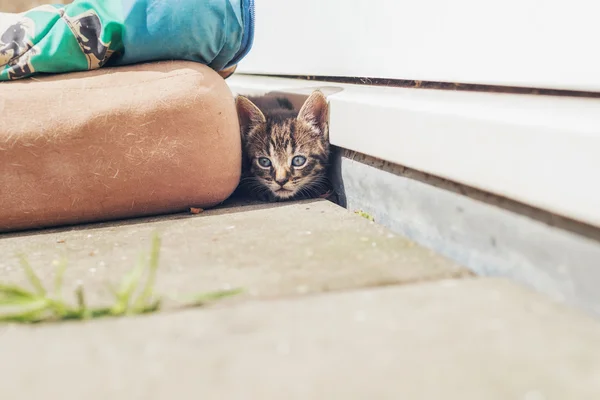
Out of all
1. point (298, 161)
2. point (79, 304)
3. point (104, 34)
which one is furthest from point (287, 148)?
point (79, 304)

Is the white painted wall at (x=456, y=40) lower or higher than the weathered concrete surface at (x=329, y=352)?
higher

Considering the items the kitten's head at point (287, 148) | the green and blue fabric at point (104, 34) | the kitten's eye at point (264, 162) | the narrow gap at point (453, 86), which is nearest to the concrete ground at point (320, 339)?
the narrow gap at point (453, 86)

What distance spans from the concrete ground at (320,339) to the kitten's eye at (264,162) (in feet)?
2.83

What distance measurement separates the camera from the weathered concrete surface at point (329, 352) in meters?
0.56

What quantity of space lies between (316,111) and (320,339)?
1.17 m

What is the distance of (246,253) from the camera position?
1021 millimetres

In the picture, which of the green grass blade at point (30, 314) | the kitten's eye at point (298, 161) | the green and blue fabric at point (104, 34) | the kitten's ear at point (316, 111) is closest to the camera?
the green grass blade at point (30, 314)

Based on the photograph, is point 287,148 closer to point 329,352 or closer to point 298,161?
point 298,161

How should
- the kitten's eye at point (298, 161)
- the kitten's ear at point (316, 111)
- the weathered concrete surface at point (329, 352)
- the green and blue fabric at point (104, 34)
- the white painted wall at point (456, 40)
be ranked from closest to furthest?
the weathered concrete surface at point (329, 352)
the white painted wall at point (456, 40)
the green and blue fabric at point (104, 34)
the kitten's ear at point (316, 111)
the kitten's eye at point (298, 161)

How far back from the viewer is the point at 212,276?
2.96 feet

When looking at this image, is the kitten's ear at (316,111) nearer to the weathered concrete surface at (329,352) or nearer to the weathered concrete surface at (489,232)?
the weathered concrete surface at (489,232)

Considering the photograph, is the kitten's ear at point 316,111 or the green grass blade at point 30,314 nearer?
the green grass blade at point 30,314

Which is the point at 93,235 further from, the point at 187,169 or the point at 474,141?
the point at 474,141

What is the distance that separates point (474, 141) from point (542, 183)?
0.59ft
